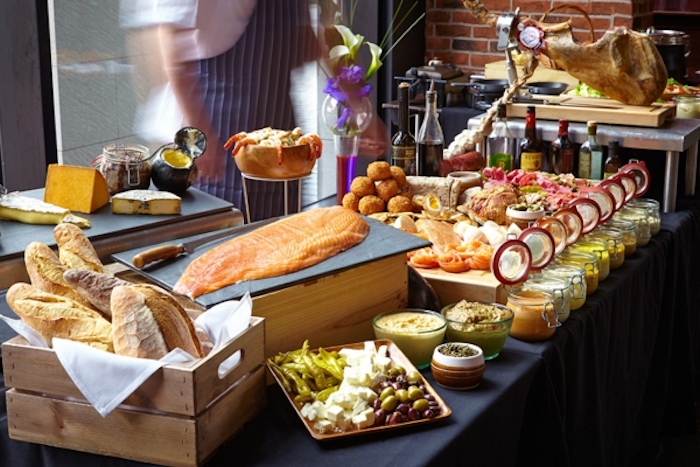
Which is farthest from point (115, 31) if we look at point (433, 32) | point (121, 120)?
point (433, 32)

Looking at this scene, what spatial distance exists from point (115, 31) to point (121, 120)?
15.3 inches

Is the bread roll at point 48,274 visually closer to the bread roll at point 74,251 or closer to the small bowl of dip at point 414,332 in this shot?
the bread roll at point 74,251

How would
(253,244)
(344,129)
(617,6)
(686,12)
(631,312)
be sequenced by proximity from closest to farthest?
(253,244) < (631,312) < (344,129) < (617,6) < (686,12)

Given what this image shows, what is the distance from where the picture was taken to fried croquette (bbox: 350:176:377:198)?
7.80ft

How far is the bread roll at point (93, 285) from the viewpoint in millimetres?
1354

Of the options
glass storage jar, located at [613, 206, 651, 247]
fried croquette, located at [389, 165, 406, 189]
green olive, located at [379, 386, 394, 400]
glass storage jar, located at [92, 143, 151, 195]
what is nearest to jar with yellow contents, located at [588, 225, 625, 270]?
glass storage jar, located at [613, 206, 651, 247]

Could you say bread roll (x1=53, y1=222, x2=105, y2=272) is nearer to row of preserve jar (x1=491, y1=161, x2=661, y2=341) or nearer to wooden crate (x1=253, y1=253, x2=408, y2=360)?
wooden crate (x1=253, y1=253, x2=408, y2=360)

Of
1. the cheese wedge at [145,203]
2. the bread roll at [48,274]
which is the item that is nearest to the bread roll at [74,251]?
the bread roll at [48,274]

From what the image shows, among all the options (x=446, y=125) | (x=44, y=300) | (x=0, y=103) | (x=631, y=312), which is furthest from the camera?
(x=446, y=125)

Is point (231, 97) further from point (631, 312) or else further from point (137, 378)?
point (137, 378)

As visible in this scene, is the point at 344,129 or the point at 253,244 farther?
the point at 344,129

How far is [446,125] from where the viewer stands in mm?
4105

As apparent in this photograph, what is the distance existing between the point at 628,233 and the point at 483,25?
324 centimetres

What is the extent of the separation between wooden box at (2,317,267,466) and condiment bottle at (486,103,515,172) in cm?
169
